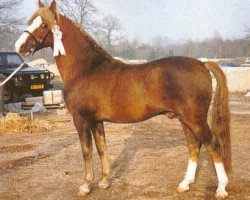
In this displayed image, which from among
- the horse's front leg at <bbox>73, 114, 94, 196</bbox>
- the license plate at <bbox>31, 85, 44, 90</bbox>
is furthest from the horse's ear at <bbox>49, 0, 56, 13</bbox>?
the license plate at <bbox>31, 85, 44, 90</bbox>

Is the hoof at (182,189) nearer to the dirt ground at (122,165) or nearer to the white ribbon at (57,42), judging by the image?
the dirt ground at (122,165)

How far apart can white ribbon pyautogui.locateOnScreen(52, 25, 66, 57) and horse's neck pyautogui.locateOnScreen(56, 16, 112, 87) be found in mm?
60

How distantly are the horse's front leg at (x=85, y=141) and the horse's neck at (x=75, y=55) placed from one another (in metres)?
0.53

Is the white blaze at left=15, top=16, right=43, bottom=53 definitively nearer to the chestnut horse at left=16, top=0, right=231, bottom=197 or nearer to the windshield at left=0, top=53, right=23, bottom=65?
the chestnut horse at left=16, top=0, right=231, bottom=197

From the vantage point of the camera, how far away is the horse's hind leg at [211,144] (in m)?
4.38

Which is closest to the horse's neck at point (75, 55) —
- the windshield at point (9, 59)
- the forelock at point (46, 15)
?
the forelock at point (46, 15)

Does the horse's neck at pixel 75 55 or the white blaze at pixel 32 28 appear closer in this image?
the white blaze at pixel 32 28

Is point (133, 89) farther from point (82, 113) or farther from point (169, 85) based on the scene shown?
point (82, 113)

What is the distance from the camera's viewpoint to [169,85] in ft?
14.5

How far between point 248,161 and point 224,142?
6.31ft

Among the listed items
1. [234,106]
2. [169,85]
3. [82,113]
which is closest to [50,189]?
[82,113]

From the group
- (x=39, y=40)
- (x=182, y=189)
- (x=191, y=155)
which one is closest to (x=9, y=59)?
(x=39, y=40)

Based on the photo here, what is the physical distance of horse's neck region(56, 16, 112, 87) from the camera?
4.86 meters

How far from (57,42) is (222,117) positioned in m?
2.39
